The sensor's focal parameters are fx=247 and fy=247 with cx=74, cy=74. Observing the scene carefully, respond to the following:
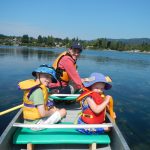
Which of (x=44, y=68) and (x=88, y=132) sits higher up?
(x=44, y=68)

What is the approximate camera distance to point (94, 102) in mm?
4406

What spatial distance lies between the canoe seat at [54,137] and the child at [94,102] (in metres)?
0.18

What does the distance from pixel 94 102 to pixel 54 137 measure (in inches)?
36.4

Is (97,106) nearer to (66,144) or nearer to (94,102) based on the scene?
(94,102)

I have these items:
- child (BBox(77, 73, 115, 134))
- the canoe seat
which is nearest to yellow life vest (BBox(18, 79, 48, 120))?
the canoe seat

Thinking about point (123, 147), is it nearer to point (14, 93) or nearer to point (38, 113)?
point (38, 113)

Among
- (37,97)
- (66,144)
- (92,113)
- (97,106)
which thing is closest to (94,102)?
(97,106)

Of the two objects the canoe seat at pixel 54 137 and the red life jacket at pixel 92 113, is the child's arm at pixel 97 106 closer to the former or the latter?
the red life jacket at pixel 92 113

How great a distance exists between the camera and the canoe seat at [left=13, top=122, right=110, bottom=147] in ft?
13.3

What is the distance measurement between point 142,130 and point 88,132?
3.84 m

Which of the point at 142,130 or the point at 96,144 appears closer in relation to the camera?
the point at 96,144

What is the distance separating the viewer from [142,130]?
7.69 m

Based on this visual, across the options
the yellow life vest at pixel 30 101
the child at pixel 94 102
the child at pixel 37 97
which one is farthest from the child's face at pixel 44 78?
the child at pixel 94 102

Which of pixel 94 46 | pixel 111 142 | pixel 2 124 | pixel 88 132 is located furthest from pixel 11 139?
pixel 94 46
